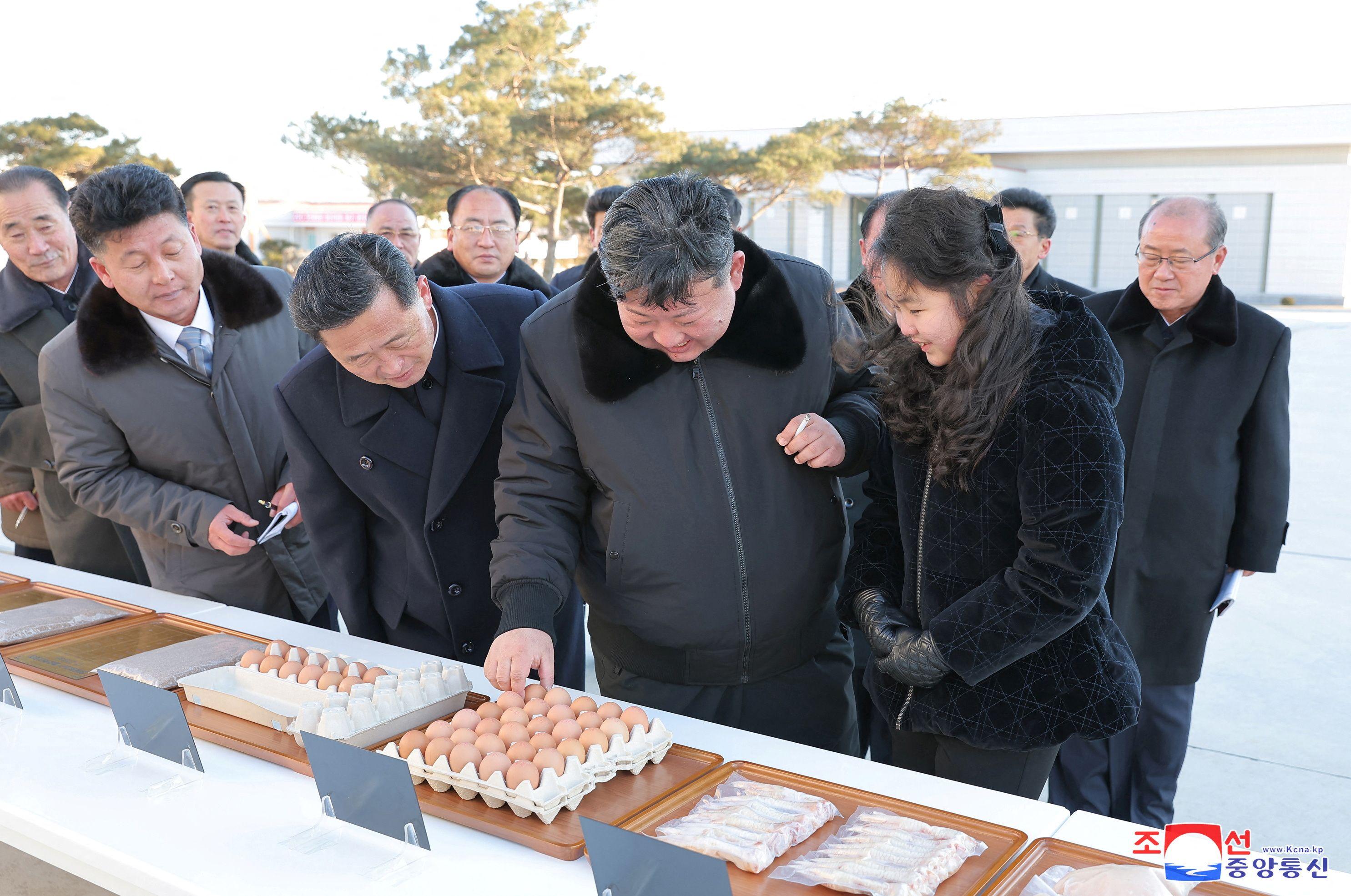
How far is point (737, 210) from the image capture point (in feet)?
4.98

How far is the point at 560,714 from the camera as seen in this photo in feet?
4.16

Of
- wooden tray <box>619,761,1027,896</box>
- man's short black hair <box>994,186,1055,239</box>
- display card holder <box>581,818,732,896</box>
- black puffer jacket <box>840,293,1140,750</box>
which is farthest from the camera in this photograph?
man's short black hair <box>994,186,1055,239</box>

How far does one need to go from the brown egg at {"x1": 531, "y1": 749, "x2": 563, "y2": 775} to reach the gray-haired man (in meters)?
0.26

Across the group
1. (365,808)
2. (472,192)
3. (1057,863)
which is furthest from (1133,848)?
(472,192)

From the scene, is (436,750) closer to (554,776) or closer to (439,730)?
(439,730)

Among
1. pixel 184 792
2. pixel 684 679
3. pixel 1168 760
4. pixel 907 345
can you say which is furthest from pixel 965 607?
pixel 1168 760

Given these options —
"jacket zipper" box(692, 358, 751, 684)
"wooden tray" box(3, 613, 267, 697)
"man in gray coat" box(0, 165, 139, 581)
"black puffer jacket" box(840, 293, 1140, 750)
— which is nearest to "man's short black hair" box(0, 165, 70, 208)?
"man in gray coat" box(0, 165, 139, 581)

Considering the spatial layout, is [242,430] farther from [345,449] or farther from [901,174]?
[901,174]

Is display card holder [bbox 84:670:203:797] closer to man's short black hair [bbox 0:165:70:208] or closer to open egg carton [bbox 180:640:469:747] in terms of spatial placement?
open egg carton [bbox 180:640:469:747]

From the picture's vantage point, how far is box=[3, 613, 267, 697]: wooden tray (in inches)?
60.7

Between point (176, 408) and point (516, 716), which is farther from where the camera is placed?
point (176, 408)

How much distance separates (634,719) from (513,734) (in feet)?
0.51

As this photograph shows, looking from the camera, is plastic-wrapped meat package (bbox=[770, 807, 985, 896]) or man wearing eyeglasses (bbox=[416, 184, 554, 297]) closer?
plastic-wrapped meat package (bbox=[770, 807, 985, 896])

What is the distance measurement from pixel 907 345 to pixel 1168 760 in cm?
159
